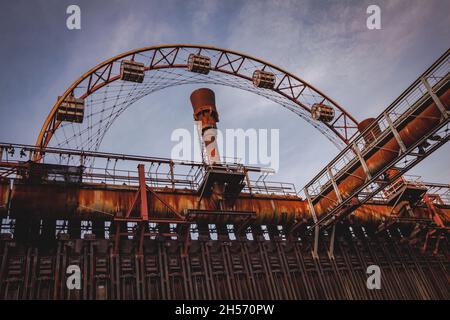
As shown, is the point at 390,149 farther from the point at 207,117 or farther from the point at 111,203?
the point at 111,203

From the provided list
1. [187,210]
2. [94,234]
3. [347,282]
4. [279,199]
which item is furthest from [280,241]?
[94,234]

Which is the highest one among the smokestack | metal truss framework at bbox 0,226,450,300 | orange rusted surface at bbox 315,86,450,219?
the smokestack

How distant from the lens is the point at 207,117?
63.3 ft

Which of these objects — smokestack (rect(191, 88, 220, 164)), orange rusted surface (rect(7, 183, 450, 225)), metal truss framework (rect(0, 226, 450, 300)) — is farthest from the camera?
smokestack (rect(191, 88, 220, 164))

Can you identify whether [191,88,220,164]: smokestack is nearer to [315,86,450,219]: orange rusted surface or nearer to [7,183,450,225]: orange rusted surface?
[7,183,450,225]: orange rusted surface

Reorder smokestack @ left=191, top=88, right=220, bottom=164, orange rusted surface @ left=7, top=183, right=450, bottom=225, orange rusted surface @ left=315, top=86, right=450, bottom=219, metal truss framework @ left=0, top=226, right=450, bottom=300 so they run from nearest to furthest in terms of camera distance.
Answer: orange rusted surface @ left=315, top=86, right=450, bottom=219
metal truss framework @ left=0, top=226, right=450, bottom=300
orange rusted surface @ left=7, top=183, right=450, bottom=225
smokestack @ left=191, top=88, right=220, bottom=164

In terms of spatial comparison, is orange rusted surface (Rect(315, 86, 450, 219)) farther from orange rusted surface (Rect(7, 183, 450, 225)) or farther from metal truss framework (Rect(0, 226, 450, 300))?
metal truss framework (Rect(0, 226, 450, 300))

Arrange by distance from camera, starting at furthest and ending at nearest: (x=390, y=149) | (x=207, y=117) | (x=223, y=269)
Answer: (x=207, y=117) < (x=223, y=269) < (x=390, y=149)

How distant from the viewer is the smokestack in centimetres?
1784

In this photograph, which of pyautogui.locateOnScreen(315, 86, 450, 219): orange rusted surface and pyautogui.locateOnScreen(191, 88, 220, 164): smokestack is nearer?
pyautogui.locateOnScreen(315, 86, 450, 219): orange rusted surface

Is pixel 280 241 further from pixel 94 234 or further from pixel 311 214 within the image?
pixel 94 234

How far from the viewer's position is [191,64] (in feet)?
70.2

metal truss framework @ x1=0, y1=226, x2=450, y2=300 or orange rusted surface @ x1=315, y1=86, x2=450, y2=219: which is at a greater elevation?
orange rusted surface @ x1=315, y1=86, x2=450, y2=219

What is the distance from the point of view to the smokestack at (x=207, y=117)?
17844mm
